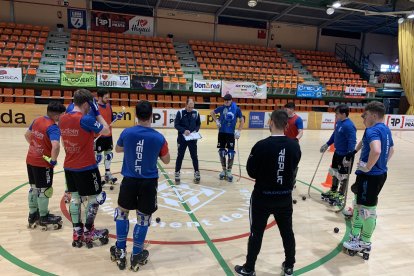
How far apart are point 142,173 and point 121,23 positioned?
17690 millimetres

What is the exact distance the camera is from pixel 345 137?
5.40m

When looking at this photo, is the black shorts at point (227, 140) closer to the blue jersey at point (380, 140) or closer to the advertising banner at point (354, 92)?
the blue jersey at point (380, 140)

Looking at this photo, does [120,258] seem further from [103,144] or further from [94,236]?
[103,144]

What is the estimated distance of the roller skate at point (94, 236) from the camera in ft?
13.1

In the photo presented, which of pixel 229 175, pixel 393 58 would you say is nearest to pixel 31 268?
pixel 229 175

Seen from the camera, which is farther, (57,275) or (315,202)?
(315,202)

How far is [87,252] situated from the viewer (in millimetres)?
3871

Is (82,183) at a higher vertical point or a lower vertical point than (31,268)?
higher

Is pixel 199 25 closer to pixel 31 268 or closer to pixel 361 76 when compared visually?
pixel 361 76

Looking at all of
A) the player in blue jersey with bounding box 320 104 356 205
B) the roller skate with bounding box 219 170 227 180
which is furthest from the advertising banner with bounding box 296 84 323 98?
the player in blue jersey with bounding box 320 104 356 205

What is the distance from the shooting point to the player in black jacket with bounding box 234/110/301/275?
3.02 m

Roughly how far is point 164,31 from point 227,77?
5.61 metres

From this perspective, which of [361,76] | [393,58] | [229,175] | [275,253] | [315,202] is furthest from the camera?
[393,58]

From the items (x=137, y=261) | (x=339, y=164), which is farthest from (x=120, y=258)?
(x=339, y=164)
